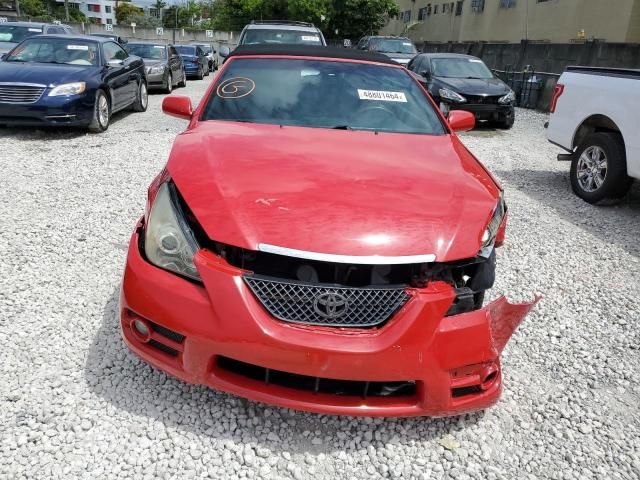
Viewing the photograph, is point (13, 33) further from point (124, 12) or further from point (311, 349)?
point (124, 12)

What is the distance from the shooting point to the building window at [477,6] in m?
32.0

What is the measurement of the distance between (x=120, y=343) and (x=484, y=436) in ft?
6.32

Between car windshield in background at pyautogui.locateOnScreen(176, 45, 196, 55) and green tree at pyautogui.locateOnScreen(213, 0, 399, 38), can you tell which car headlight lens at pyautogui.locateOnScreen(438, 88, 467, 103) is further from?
green tree at pyautogui.locateOnScreen(213, 0, 399, 38)

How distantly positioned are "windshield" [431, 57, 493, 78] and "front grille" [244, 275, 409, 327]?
35.7 feet

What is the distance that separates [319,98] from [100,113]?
6.25 m

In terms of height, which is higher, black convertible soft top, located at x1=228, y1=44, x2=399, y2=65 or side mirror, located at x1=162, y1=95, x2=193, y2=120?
black convertible soft top, located at x1=228, y1=44, x2=399, y2=65

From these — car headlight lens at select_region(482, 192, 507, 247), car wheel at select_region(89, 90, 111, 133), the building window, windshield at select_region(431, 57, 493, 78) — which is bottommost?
car wheel at select_region(89, 90, 111, 133)

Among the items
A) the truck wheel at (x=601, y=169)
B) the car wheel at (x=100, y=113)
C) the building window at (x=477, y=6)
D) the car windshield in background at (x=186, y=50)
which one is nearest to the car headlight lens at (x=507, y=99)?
the truck wheel at (x=601, y=169)

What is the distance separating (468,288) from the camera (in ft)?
7.27

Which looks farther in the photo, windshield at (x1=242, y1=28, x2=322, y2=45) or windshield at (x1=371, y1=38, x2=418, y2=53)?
windshield at (x1=371, y1=38, x2=418, y2=53)

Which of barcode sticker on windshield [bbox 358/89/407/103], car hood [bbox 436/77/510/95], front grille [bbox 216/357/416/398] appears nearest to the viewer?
front grille [bbox 216/357/416/398]

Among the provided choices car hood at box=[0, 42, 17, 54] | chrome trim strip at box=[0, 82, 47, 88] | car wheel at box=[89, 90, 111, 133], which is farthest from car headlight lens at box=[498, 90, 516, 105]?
car hood at box=[0, 42, 17, 54]

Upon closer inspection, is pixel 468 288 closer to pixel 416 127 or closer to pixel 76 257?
pixel 416 127

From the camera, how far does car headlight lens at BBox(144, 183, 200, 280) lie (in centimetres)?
216
